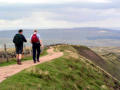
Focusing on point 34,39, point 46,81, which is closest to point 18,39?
point 34,39

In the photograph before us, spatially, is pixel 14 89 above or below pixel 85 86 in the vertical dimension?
above

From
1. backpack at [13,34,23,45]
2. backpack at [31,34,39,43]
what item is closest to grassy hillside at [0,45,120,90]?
backpack at [31,34,39,43]

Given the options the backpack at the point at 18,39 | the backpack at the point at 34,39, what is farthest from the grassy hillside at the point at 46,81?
A: the backpack at the point at 18,39

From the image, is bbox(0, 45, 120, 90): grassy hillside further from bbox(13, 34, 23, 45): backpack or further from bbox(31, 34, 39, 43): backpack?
bbox(13, 34, 23, 45): backpack

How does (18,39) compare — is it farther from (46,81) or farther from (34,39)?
(46,81)

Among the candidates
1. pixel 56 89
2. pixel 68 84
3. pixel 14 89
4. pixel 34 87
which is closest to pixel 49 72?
pixel 68 84

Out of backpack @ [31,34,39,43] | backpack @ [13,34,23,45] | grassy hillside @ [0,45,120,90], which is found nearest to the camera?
grassy hillside @ [0,45,120,90]

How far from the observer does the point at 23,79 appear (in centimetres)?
1458

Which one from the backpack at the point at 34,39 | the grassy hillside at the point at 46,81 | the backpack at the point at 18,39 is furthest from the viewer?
the backpack at the point at 34,39

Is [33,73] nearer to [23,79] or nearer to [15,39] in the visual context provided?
[23,79]

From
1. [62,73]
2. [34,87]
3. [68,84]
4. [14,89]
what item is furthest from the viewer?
[62,73]

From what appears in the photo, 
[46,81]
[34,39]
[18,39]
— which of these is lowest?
[46,81]

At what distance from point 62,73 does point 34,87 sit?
5.61m

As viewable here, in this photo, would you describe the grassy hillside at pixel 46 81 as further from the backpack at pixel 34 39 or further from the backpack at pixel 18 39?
the backpack at pixel 18 39
